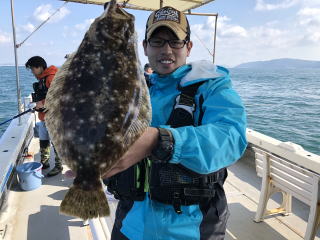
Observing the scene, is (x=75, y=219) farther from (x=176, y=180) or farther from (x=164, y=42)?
(x=164, y=42)

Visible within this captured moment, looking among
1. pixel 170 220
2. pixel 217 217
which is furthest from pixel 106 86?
pixel 217 217

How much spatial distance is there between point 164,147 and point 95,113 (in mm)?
364

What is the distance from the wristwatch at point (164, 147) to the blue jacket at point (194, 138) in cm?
3

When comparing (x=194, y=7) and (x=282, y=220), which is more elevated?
(x=194, y=7)

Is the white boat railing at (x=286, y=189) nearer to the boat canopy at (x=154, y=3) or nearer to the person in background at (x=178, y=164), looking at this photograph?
the person in background at (x=178, y=164)

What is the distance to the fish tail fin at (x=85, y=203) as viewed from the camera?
1304 mm

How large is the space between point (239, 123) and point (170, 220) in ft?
2.69

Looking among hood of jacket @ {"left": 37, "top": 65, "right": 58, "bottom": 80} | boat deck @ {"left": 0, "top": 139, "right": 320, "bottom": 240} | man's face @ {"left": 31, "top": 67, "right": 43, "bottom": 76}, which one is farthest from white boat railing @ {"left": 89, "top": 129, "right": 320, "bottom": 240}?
man's face @ {"left": 31, "top": 67, "right": 43, "bottom": 76}

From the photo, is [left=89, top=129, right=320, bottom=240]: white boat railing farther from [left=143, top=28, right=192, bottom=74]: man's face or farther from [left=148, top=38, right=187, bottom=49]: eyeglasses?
[left=148, top=38, right=187, bottom=49]: eyeglasses

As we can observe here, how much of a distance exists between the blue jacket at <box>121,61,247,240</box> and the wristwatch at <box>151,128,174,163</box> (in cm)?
3

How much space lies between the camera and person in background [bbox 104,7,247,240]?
1.57 m

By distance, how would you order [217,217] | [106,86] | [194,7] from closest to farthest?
[106,86] < [217,217] < [194,7]

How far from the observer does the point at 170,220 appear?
187cm

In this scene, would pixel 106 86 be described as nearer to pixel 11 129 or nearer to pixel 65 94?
pixel 65 94
